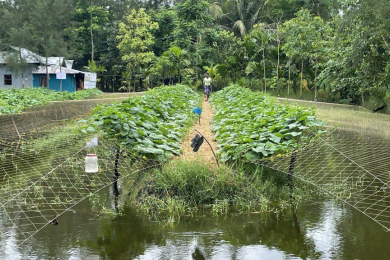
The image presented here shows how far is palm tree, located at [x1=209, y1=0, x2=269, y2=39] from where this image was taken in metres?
29.8

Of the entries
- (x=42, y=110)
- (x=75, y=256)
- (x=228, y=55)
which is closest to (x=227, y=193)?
(x=75, y=256)

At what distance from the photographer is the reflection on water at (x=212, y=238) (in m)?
4.02

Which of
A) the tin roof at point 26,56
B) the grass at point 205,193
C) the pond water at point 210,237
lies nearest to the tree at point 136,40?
the tin roof at point 26,56

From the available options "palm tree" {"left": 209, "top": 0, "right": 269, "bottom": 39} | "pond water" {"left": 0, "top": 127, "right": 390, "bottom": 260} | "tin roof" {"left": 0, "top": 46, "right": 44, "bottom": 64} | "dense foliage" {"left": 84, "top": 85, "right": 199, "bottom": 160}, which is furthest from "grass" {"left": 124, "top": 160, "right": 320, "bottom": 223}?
"palm tree" {"left": 209, "top": 0, "right": 269, "bottom": 39}

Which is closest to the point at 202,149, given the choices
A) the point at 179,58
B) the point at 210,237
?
the point at 210,237

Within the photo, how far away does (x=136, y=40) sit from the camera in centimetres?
2856

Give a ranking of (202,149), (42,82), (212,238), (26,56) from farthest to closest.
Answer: (42,82)
(26,56)
(202,149)
(212,238)

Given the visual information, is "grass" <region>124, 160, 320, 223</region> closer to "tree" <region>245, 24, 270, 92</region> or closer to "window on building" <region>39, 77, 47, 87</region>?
"tree" <region>245, 24, 270, 92</region>

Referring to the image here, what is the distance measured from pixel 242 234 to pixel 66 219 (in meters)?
2.01

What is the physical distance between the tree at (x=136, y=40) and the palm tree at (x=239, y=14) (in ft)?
16.1

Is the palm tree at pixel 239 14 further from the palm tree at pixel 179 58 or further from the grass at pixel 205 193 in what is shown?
the grass at pixel 205 193

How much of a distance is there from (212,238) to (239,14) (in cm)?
2809

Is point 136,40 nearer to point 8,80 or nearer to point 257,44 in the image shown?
point 257,44

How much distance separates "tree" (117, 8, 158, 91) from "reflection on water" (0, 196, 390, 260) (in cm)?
2416
